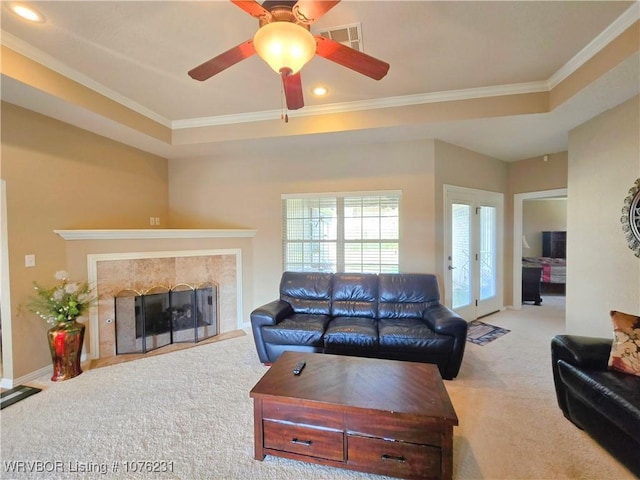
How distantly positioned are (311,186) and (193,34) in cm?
231

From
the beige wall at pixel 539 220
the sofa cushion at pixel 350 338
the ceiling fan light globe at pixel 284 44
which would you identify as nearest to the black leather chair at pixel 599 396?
the sofa cushion at pixel 350 338

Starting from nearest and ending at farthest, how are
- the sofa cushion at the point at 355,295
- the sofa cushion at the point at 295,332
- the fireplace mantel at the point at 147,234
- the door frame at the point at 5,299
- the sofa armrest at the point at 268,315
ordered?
the door frame at the point at 5,299, the sofa cushion at the point at 295,332, the sofa armrest at the point at 268,315, the fireplace mantel at the point at 147,234, the sofa cushion at the point at 355,295

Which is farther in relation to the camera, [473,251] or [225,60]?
[473,251]

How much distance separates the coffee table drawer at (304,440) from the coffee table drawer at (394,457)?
8cm

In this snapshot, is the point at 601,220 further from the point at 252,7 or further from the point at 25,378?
the point at 25,378

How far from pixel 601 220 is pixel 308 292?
131 inches

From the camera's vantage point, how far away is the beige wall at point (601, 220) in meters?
2.67

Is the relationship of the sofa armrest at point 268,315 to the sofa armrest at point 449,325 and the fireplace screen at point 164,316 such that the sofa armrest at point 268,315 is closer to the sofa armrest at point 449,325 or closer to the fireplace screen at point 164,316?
the fireplace screen at point 164,316

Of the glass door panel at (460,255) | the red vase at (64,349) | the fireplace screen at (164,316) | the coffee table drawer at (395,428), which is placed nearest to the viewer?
the coffee table drawer at (395,428)

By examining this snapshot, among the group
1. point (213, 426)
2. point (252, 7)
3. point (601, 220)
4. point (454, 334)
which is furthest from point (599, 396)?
point (252, 7)

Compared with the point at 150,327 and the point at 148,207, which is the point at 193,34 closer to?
the point at 148,207

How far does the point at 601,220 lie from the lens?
9.76 feet

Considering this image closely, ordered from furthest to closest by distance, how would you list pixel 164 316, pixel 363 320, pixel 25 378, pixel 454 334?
pixel 164 316 → pixel 363 320 → pixel 25 378 → pixel 454 334

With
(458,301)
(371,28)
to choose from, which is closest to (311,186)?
(371,28)
